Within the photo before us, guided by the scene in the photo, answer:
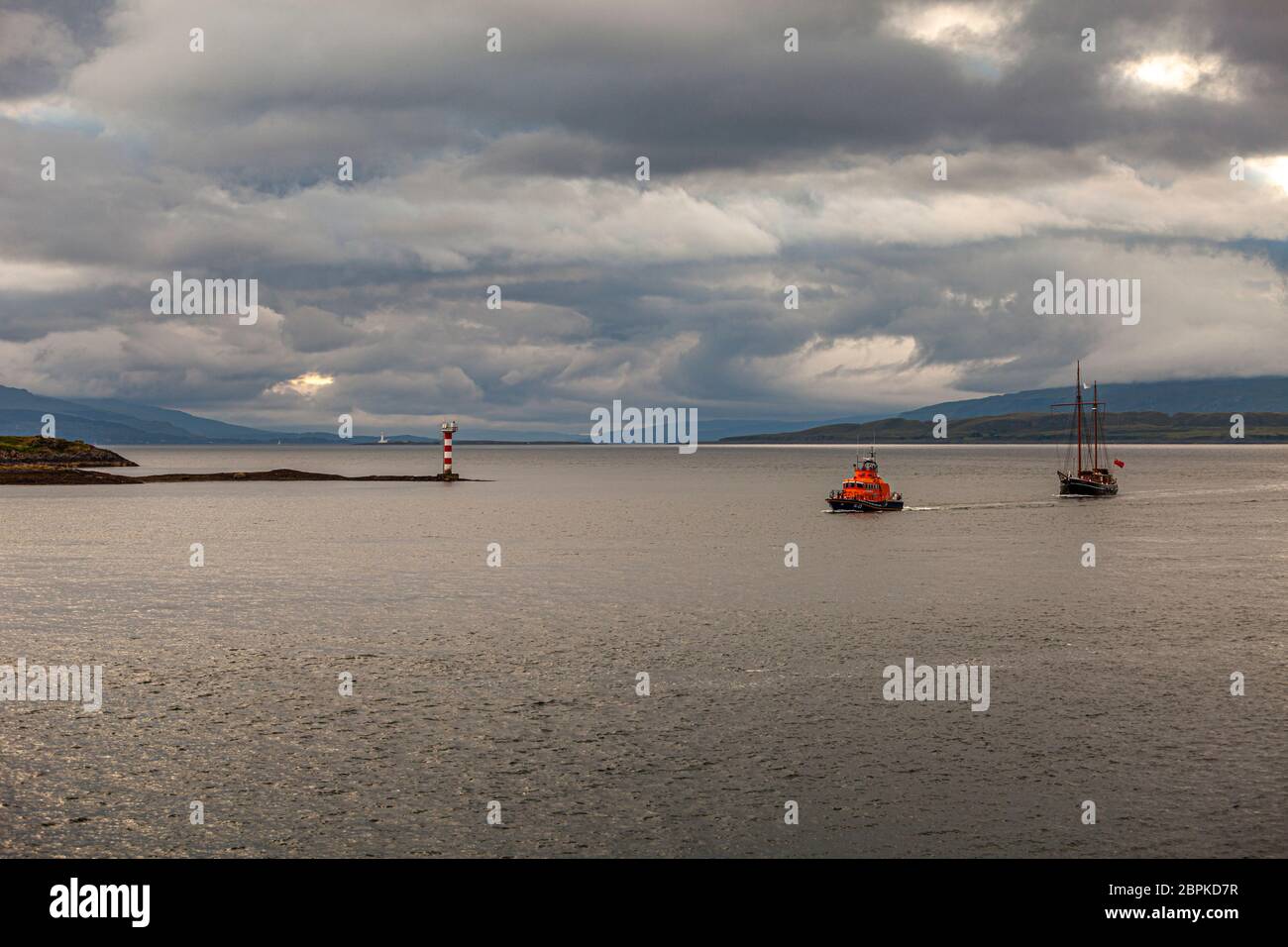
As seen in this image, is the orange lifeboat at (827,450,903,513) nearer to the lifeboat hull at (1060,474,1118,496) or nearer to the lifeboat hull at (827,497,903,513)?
the lifeboat hull at (827,497,903,513)

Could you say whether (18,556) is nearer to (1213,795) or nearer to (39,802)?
(39,802)

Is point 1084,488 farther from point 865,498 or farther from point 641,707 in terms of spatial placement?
point 641,707

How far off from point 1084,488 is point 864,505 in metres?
56.1

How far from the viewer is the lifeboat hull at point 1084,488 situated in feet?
565

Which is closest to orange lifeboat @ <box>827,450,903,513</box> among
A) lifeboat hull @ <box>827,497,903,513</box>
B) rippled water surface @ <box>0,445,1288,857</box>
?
lifeboat hull @ <box>827,497,903,513</box>

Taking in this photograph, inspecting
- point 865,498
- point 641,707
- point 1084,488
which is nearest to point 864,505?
point 865,498

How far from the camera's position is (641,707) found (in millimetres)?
34812

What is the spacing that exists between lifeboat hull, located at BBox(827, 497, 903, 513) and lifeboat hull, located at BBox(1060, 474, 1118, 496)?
4822 centimetres

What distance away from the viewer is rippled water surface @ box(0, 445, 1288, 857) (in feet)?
78.8

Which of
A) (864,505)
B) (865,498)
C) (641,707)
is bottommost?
(641,707)

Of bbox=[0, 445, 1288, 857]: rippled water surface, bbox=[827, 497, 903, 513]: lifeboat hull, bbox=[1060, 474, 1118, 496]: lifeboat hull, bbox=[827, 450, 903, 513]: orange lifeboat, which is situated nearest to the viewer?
bbox=[0, 445, 1288, 857]: rippled water surface

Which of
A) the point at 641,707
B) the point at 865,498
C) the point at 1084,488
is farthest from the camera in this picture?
the point at 1084,488
